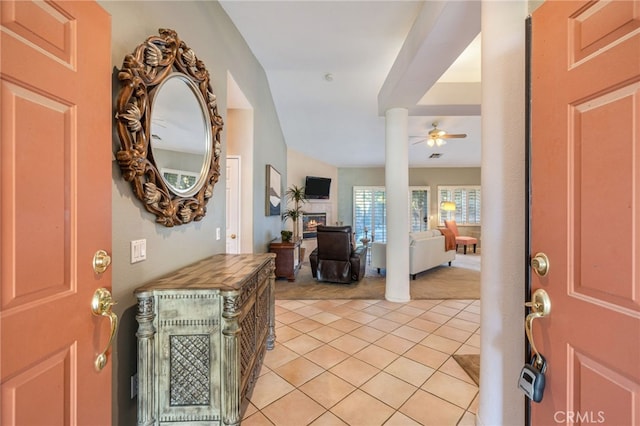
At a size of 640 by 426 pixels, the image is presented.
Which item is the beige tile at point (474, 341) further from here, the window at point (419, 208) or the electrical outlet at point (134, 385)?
the window at point (419, 208)

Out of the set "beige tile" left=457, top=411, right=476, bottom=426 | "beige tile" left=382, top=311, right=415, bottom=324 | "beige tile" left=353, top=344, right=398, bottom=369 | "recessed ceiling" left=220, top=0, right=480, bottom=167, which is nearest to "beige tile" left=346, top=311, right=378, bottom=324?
"beige tile" left=382, top=311, right=415, bottom=324

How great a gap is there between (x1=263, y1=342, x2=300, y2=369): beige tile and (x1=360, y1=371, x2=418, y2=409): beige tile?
699 millimetres

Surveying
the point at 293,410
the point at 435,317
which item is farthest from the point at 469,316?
the point at 293,410

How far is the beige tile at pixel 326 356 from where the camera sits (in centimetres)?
215

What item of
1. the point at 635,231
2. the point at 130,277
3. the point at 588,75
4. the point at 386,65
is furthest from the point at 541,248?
the point at 386,65

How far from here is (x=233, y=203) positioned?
139 inches

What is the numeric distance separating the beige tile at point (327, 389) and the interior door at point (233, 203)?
2061mm

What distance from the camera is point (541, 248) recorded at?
3.15ft

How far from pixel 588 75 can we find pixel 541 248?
1.92 ft

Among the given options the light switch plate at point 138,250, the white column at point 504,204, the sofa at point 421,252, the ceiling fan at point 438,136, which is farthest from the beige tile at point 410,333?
the ceiling fan at point 438,136

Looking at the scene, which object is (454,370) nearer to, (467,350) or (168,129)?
(467,350)

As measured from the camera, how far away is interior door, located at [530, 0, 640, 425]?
692 millimetres

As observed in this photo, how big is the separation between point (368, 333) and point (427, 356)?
61cm

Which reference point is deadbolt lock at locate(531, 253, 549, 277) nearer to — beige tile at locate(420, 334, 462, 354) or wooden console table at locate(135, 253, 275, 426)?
wooden console table at locate(135, 253, 275, 426)
